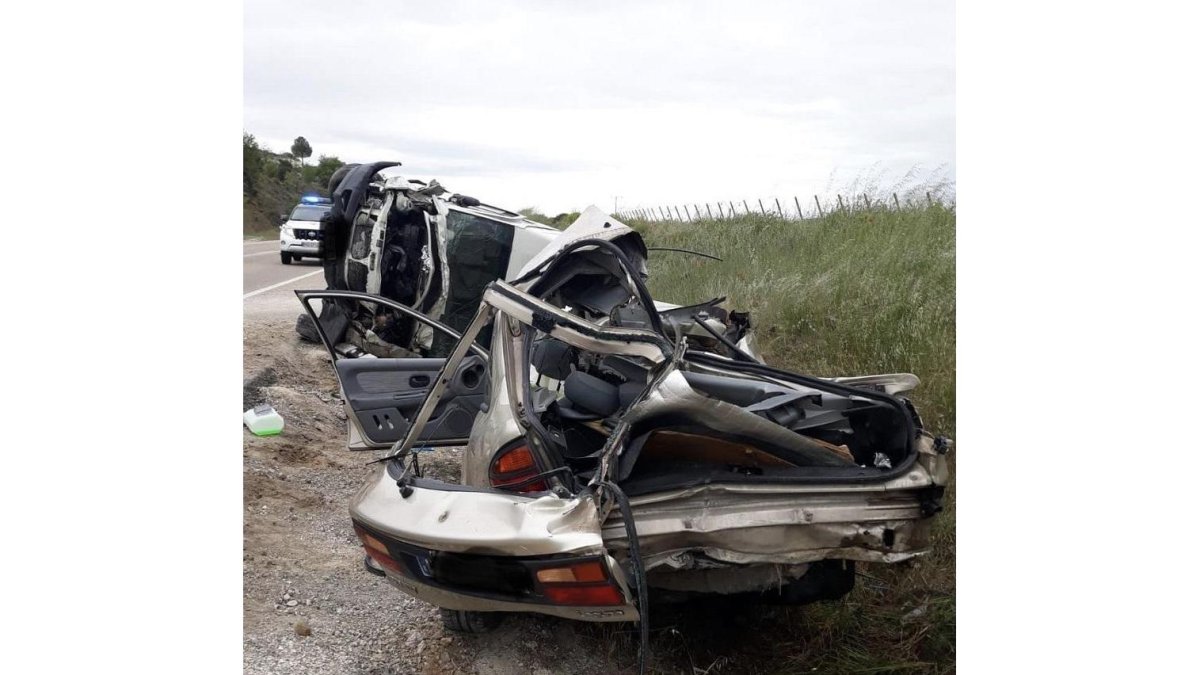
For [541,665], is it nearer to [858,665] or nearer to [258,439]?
[858,665]

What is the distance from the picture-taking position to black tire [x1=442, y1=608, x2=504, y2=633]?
3199mm

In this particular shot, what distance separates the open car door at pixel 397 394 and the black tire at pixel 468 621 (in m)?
1.03

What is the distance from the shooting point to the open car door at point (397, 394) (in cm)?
409

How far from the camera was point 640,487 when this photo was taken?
265 cm

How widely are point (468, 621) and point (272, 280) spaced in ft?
37.9

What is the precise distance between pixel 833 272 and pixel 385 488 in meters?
4.63

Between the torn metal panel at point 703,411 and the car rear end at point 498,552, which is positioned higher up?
the torn metal panel at point 703,411

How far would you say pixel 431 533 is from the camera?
2.53m

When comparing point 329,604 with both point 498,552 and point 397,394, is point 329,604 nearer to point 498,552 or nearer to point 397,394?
point 397,394

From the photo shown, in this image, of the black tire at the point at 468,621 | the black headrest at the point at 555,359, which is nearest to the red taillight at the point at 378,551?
the black tire at the point at 468,621

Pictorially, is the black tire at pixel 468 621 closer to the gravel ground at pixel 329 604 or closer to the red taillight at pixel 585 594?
the gravel ground at pixel 329 604

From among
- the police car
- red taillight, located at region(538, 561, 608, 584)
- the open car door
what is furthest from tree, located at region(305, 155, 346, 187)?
the police car

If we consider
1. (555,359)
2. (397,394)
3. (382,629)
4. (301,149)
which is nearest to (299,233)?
(301,149)

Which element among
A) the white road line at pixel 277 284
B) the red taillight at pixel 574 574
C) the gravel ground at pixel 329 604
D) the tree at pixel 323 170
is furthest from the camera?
the white road line at pixel 277 284
